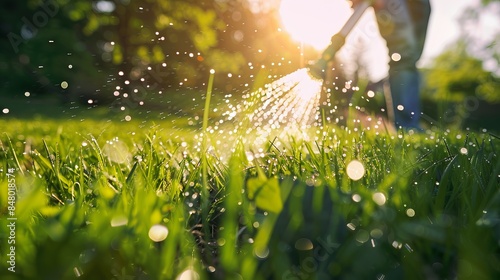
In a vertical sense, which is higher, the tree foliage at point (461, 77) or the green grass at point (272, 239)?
the green grass at point (272, 239)

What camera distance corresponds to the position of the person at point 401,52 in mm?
4621

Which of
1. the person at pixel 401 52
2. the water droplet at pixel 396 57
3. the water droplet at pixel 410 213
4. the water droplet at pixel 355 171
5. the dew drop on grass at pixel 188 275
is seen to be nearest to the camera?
the dew drop on grass at pixel 188 275

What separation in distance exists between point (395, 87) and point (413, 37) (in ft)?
1.65

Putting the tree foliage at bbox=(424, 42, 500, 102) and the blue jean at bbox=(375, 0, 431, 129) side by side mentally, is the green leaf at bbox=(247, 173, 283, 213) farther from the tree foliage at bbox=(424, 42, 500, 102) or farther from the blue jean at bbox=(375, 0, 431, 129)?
the tree foliage at bbox=(424, 42, 500, 102)

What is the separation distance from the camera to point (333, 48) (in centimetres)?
313

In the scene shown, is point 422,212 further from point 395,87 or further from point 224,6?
point 224,6

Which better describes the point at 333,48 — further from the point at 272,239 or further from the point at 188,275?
the point at 188,275

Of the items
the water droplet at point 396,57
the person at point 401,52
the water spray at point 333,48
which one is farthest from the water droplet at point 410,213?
the water droplet at point 396,57

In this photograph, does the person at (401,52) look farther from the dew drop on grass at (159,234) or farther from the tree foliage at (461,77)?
the tree foliage at (461,77)

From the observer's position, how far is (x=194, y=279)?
52 centimetres

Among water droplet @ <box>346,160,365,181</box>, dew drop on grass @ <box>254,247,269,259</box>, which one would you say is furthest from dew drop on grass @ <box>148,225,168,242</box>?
water droplet @ <box>346,160,365,181</box>

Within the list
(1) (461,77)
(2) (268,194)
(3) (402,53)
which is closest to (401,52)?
(3) (402,53)

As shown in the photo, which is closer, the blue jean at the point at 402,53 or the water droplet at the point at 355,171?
the water droplet at the point at 355,171

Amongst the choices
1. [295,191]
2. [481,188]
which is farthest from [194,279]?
[481,188]
